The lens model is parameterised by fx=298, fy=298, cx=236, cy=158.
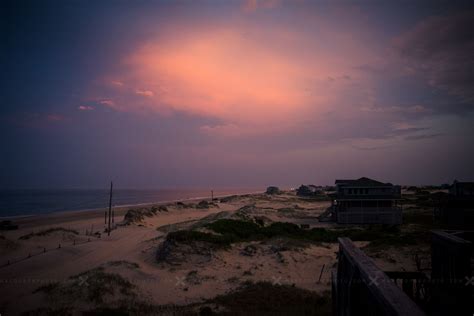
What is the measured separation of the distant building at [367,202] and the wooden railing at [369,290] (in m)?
39.9

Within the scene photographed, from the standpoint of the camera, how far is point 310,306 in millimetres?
13156

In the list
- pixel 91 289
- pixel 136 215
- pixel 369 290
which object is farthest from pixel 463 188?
pixel 369 290

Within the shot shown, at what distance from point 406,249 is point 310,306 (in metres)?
13.7

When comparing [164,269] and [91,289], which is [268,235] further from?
[91,289]

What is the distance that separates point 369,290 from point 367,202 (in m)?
42.8

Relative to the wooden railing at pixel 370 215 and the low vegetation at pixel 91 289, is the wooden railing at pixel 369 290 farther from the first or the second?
the wooden railing at pixel 370 215

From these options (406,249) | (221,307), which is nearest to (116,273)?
(221,307)

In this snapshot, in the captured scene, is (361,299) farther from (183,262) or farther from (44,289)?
(183,262)

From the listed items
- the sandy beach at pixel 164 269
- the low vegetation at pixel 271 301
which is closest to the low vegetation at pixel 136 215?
the sandy beach at pixel 164 269

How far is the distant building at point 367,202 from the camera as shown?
4053 cm

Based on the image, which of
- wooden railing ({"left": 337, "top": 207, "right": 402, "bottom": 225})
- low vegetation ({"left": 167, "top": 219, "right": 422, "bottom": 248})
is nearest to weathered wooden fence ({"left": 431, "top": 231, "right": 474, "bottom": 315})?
low vegetation ({"left": 167, "top": 219, "right": 422, "bottom": 248})

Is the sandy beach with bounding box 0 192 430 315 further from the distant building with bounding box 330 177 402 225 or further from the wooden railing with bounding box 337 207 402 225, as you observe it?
the distant building with bounding box 330 177 402 225

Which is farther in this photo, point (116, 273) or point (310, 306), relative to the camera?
point (116, 273)

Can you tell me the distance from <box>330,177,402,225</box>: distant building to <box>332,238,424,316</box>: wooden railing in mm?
39928
